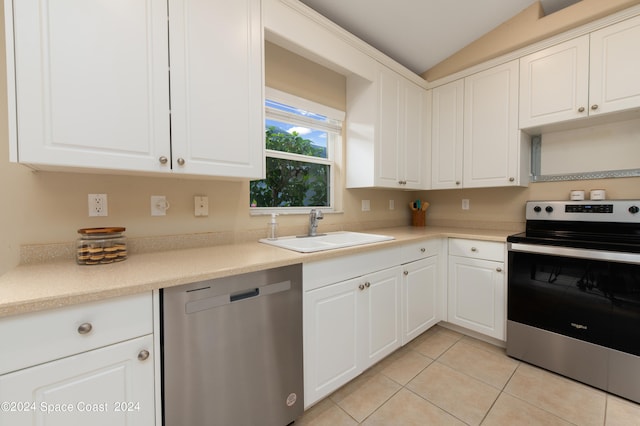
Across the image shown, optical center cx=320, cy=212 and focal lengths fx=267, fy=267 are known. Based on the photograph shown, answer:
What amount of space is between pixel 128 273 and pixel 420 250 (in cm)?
191

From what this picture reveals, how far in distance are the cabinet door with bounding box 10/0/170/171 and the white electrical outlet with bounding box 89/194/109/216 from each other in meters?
0.32

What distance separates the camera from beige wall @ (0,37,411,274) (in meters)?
1.15

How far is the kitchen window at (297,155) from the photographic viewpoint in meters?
1.99

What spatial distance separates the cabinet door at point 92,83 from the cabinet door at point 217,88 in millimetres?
62

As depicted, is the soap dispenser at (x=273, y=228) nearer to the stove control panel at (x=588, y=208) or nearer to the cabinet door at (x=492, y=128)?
the cabinet door at (x=492, y=128)

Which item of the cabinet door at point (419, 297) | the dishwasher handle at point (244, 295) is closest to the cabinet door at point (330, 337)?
the dishwasher handle at point (244, 295)

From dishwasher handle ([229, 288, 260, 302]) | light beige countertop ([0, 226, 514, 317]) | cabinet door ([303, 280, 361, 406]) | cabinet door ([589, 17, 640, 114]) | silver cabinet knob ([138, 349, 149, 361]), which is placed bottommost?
cabinet door ([303, 280, 361, 406])

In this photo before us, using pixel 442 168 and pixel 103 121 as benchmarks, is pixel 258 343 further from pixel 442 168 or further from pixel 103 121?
pixel 442 168

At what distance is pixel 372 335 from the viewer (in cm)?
176

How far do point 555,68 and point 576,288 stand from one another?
1.65m

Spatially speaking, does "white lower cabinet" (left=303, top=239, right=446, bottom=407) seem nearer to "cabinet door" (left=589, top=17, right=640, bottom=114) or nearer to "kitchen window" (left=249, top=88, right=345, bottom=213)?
"kitchen window" (left=249, top=88, right=345, bottom=213)

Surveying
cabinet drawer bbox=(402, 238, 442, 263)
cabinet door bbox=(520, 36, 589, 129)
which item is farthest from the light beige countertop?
cabinet door bbox=(520, 36, 589, 129)

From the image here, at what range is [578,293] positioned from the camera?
5.66 feet

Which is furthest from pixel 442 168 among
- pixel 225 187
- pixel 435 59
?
pixel 225 187
